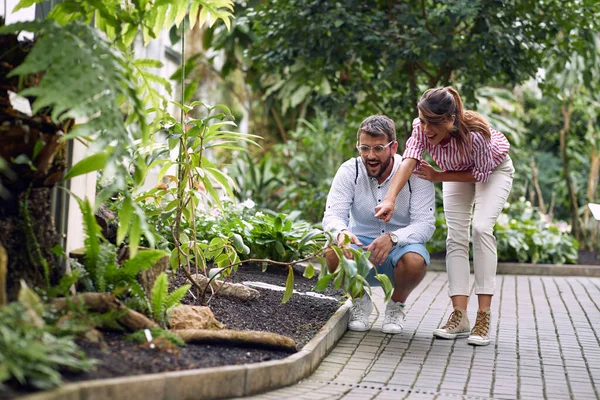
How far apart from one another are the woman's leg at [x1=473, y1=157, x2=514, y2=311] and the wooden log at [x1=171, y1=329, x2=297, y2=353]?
1.57 m

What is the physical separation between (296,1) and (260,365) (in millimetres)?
5967

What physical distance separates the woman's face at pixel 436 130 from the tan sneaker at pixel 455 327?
1.13m

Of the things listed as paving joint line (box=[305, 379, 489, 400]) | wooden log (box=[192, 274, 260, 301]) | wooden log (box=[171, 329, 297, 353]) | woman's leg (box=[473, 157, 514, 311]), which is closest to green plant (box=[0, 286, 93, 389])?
wooden log (box=[171, 329, 297, 353])

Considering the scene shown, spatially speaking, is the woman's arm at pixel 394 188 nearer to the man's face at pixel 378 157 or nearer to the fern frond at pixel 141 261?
the man's face at pixel 378 157

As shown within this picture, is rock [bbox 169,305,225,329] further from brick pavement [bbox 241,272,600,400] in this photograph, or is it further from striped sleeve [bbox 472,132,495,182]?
striped sleeve [bbox 472,132,495,182]

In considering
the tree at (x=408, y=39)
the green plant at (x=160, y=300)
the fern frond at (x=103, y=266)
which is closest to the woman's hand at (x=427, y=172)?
the green plant at (x=160, y=300)

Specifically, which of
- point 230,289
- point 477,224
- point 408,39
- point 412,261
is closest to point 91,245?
point 230,289

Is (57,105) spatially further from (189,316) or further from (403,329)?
(403,329)

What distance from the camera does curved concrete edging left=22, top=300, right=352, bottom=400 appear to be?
303 cm

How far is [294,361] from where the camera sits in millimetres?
4078

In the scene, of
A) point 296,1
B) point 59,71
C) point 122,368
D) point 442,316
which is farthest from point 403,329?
point 296,1

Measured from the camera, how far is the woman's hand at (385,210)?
5082 millimetres

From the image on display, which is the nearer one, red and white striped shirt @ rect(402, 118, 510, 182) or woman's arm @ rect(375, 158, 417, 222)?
woman's arm @ rect(375, 158, 417, 222)

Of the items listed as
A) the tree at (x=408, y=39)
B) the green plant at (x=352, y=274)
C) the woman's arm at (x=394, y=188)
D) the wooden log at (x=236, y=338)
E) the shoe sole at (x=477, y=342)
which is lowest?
the shoe sole at (x=477, y=342)
